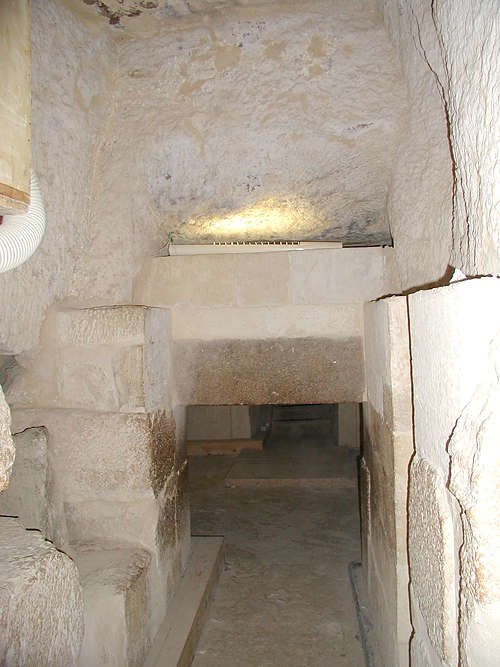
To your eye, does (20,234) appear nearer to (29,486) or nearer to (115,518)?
(29,486)

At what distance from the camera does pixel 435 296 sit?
3.51 feet

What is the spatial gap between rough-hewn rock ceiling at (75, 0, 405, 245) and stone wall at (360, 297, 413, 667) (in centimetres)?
75

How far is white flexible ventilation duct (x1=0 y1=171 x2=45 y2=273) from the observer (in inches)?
50.4

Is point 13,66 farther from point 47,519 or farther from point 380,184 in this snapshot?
point 380,184

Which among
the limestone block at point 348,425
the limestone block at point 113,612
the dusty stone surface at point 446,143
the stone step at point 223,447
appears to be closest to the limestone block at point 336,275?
the dusty stone surface at point 446,143

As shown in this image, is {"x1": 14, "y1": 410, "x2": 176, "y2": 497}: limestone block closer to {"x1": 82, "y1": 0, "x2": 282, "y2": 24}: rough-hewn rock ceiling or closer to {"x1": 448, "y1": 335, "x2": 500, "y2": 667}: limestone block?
{"x1": 448, "y1": 335, "x2": 500, "y2": 667}: limestone block

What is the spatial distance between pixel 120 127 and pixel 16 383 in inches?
45.9

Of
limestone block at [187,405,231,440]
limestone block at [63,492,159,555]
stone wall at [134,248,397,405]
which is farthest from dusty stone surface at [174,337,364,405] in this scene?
limestone block at [187,405,231,440]

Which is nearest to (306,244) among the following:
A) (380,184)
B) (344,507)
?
(380,184)

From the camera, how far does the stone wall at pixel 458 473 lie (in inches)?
33.7

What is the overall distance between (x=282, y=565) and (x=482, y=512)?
2319 millimetres

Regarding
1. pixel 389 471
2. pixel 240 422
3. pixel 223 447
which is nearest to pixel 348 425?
pixel 240 422

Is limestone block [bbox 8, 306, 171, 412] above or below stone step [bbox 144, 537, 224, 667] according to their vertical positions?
above

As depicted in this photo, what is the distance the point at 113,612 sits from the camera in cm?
164
